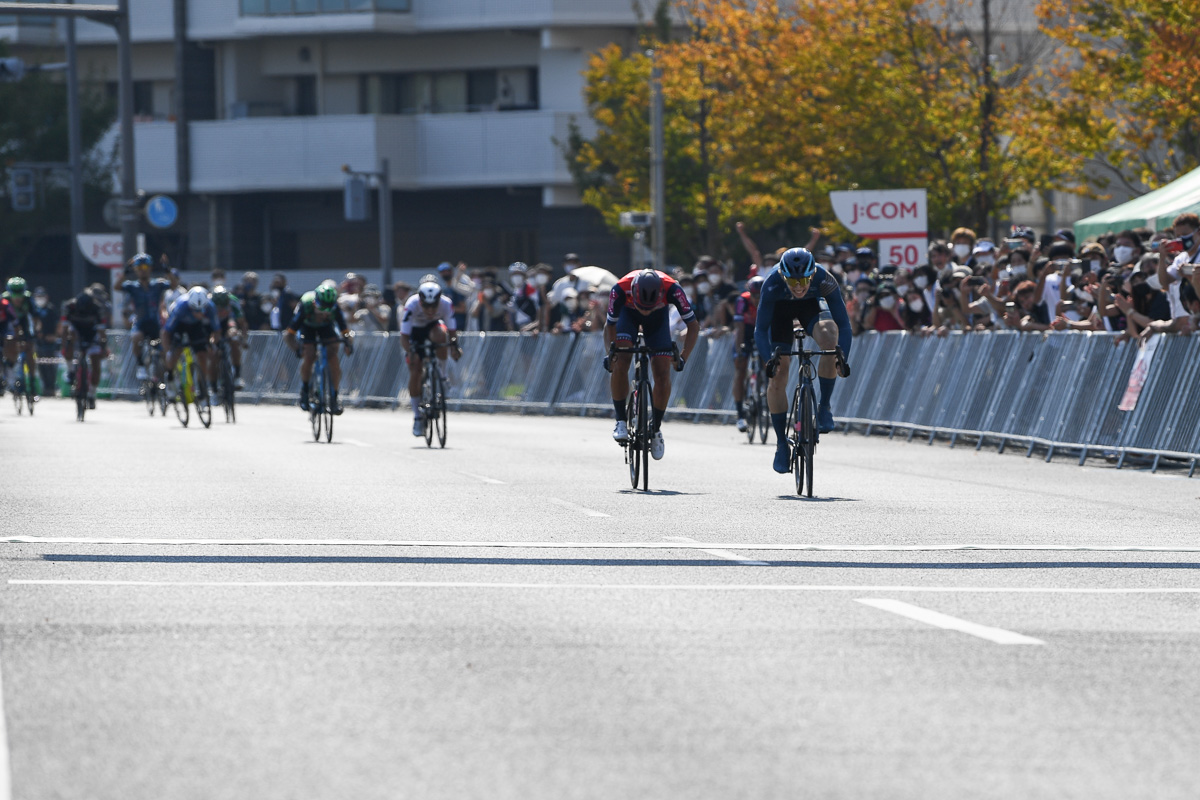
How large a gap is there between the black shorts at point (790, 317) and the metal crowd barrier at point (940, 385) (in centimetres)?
372

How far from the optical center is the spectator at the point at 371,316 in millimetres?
36094

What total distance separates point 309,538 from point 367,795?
689 centimetres

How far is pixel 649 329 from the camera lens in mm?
16562

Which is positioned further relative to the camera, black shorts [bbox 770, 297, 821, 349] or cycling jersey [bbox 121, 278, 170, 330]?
cycling jersey [bbox 121, 278, 170, 330]

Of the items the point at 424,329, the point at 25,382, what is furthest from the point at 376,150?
the point at 424,329

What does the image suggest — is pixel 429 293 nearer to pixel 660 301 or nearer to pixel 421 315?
pixel 421 315

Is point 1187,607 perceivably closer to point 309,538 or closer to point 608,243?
point 309,538

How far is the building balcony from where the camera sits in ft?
190

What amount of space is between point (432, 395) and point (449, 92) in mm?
38938

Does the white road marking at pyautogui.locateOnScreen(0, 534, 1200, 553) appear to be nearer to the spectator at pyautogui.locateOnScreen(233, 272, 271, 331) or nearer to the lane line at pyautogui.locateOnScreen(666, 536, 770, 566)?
the lane line at pyautogui.locateOnScreen(666, 536, 770, 566)

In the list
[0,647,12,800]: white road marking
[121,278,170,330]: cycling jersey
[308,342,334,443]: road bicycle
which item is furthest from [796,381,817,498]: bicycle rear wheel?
[121,278,170,330]: cycling jersey

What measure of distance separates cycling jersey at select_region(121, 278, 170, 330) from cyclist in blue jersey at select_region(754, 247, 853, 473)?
54.0ft

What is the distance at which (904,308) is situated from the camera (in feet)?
79.0

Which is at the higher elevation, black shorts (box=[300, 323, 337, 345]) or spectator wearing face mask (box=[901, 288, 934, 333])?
spectator wearing face mask (box=[901, 288, 934, 333])
